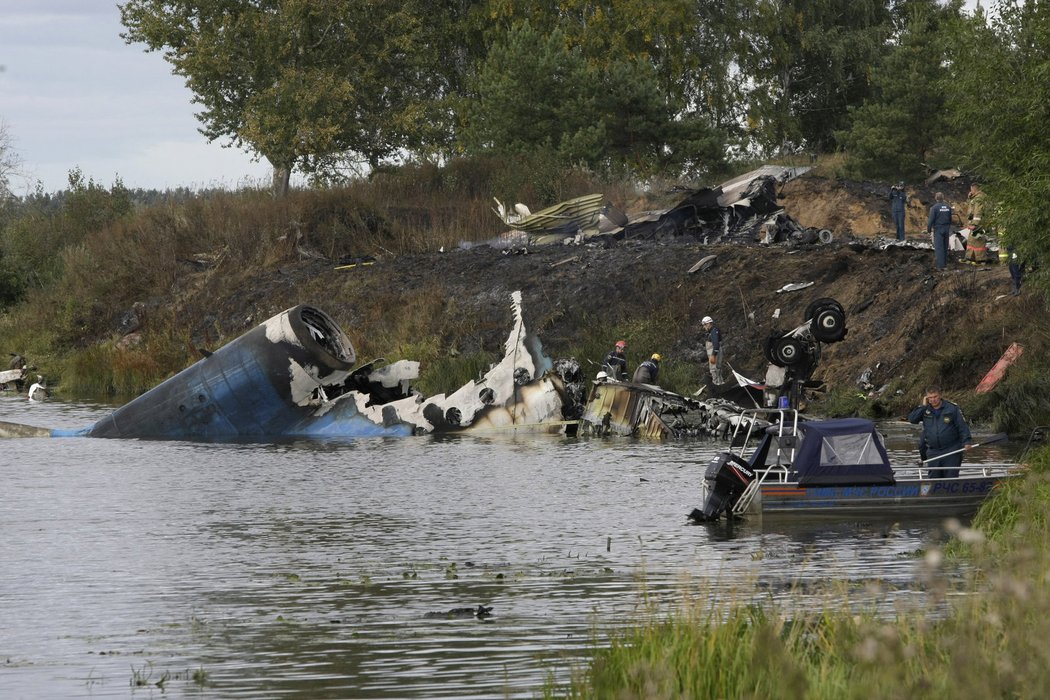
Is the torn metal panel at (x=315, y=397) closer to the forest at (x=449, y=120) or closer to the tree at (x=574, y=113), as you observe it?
the forest at (x=449, y=120)

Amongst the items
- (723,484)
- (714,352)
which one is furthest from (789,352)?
(723,484)

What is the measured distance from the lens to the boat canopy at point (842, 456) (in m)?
19.6

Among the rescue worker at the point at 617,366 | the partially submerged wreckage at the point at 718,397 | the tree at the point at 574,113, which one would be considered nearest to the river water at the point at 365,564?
the partially submerged wreckage at the point at 718,397

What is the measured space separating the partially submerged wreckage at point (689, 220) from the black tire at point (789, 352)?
678 inches

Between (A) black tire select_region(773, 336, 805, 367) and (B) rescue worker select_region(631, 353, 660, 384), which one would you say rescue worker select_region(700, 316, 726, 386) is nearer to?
(B) rescue worker select_region(631, 353, 660, 384)

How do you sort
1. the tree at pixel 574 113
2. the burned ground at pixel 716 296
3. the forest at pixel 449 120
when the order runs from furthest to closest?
the tree at pixel 574 113, the forest at pixel 449 120, the burned ground at pixel 716 296

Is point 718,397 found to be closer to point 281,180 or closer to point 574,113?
point 574,113

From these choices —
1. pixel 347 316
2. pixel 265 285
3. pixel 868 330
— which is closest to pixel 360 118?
pixel 265 285

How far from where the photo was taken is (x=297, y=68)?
65.6 m

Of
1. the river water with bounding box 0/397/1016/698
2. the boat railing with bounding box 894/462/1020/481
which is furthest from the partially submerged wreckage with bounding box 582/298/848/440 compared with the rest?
the boat railing with bounding box 894/462/1020/481

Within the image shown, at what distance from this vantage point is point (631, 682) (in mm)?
9180

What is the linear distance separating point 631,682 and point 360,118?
60.0 meters

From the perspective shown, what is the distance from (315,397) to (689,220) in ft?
66.5

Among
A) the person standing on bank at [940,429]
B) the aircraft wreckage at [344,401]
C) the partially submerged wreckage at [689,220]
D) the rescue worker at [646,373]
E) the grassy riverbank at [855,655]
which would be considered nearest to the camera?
the grassy riverbank at [855,655]
